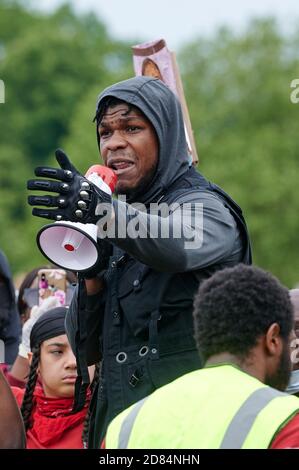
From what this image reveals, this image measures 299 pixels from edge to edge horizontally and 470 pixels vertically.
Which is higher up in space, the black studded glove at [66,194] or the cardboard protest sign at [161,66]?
the cardboard protest sign at [161,66]

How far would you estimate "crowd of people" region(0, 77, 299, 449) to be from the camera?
12.5ft

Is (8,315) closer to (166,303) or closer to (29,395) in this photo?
(29,395)

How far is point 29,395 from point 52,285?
91cm

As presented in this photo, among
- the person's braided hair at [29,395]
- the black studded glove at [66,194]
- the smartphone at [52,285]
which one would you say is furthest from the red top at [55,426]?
the black studded glove at [66,194]

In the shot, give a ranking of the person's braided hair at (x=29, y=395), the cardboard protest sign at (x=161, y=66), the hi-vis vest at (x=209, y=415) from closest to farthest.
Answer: the hi-vis vest at (x=209, y=415) → the cardboard protest sign at (x=161, y=66) → the person's braided hair at (x=29, y=395)

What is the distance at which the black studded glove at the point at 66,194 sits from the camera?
14.2ft

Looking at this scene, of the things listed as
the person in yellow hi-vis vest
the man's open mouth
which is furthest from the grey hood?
the person in yellow hi-vis vest

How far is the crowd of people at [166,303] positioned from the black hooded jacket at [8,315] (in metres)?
2.56

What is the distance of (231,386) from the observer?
12.6 ft

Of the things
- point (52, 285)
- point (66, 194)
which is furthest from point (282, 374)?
point (52, 285)

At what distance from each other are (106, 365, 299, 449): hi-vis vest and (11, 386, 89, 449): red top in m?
2.37

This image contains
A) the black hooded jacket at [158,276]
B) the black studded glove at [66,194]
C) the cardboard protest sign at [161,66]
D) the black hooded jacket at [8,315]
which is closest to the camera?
the black studded glove at [66,194]

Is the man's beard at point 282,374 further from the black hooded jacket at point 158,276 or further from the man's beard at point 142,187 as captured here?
the man's beard at point 142,187
